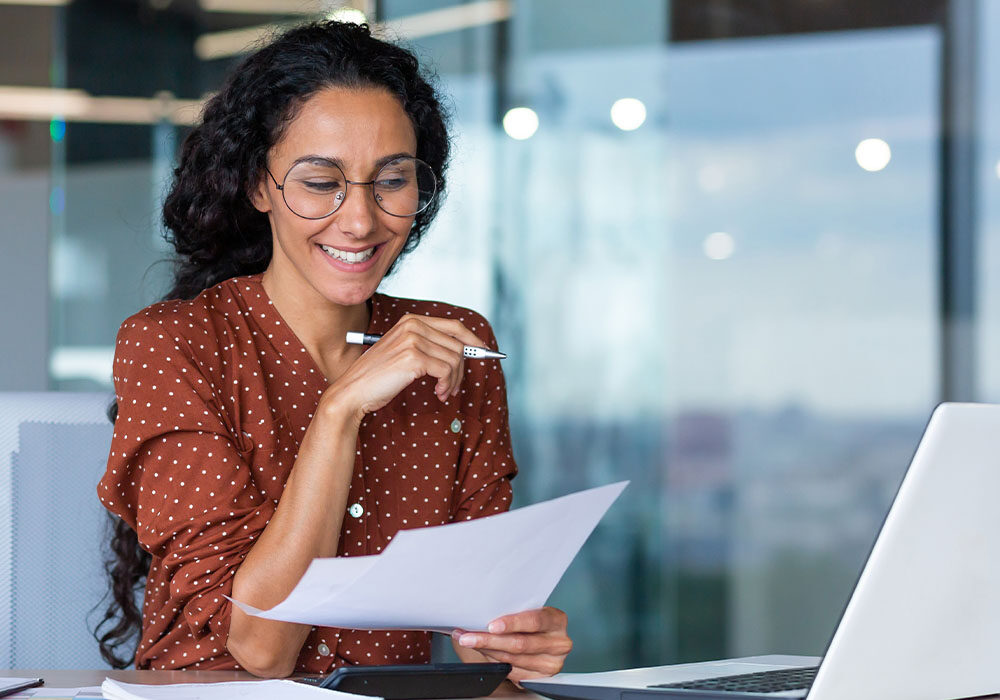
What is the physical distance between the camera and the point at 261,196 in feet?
4.96

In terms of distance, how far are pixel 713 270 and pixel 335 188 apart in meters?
2.41

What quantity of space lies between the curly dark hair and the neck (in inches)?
4.5

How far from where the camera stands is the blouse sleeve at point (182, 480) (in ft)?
3.84

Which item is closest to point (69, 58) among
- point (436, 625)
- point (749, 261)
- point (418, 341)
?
point (749, 261)

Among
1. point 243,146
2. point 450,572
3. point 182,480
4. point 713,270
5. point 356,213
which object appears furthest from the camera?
point 713,270

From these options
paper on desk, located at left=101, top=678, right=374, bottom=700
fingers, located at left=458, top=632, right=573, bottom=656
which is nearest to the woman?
fingers, located at left=458, top=632, right=573, bottom=656

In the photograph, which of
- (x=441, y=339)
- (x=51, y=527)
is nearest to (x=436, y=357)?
(x=441, y=339)

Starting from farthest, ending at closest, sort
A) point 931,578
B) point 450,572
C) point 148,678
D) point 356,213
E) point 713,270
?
point 713,270, point 356,213, point 148,678, point 450,572, point 931,578

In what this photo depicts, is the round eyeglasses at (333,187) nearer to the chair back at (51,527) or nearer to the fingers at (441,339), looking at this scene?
the fingers at (441,339)

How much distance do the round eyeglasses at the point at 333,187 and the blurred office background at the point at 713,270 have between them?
83.0 inches

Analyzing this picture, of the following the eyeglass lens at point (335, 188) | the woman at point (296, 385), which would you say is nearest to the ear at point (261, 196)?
the woman at point (296, 385)

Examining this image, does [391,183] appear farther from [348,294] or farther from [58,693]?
[58,693]

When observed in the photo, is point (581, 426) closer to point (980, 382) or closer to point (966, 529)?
point (980, 382)

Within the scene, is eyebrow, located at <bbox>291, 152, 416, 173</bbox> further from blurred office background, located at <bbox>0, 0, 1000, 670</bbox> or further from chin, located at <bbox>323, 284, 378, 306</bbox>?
blurred office background, located at <bbox>0, 0, 1000, 670</bbox>
